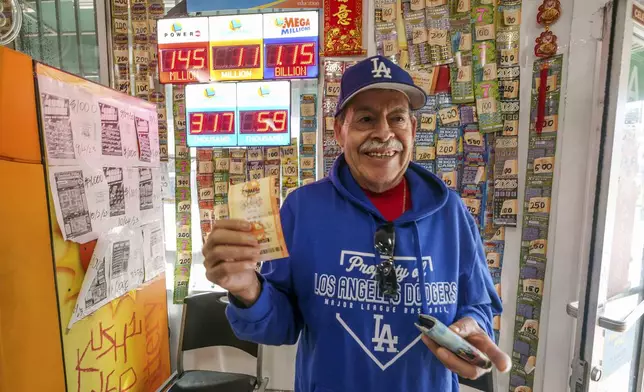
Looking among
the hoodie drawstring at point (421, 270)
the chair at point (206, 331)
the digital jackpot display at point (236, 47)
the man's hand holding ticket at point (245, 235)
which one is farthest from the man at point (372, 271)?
the digital jackpot display at point (236, 47)

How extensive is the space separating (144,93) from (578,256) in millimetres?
2482

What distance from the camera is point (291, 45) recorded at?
6.06 ft

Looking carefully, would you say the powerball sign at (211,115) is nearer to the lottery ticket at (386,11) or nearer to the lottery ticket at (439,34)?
the lottery ticket at (386,11)

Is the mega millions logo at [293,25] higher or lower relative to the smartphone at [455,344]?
higher

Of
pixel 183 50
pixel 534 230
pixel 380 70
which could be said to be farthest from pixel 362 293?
pixel 183 50

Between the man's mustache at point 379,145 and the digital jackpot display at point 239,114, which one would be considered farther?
the digital jackpot display at point 239,114

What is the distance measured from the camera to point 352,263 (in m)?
0.86

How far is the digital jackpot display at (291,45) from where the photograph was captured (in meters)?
1.83

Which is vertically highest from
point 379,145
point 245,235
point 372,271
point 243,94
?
point 243,94

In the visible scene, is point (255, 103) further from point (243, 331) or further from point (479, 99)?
point (243, 331)

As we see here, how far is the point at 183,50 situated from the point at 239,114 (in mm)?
494

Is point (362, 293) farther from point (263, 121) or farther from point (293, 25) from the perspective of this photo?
point (293, 25)

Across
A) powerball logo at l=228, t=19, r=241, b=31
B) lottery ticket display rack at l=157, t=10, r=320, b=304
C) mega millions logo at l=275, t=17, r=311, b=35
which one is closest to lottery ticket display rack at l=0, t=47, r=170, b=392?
lottery ticket display rack at l=157, t=10, r=320, b=304

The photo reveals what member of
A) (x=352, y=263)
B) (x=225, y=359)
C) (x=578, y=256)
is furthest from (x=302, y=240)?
(x=225, y=359)
